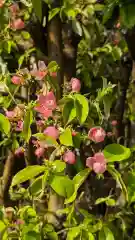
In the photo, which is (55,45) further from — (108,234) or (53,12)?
(108,234)

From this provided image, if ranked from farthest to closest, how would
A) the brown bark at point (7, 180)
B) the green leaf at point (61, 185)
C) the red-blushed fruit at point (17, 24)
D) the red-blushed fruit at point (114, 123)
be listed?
the red-blushed fruit at point (114, 123) < the brown bark at point (7, 180) < the red-blushed fruit at point (17, 24) < the green leaf at point (61, 185)

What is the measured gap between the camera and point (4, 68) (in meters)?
1.82

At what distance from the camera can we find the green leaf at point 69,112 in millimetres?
1147

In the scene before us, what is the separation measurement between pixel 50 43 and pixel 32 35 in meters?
0.13

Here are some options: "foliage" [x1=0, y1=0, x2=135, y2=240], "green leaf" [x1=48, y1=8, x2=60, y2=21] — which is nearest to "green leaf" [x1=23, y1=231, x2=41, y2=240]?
"foliage" [x1=0, y1=0, x2=135, y2=240]

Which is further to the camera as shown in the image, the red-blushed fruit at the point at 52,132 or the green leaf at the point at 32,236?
the green leaf at the point at 32,236

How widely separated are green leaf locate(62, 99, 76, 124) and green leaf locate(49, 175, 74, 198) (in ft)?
0.42

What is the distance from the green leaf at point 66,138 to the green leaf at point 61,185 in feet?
0.24

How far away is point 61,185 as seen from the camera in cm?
111

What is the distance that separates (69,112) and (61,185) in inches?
6.4

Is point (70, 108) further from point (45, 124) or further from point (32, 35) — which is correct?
point (32, 35)

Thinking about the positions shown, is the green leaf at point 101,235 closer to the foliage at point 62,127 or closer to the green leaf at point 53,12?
the foliage at point 62,127

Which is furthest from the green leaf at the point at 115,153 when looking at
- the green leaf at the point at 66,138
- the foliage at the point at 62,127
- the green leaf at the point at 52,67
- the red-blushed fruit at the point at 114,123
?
the red-blushed fruit at the point at 114,123

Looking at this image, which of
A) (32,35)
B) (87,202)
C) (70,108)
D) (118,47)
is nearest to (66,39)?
(32,35)
